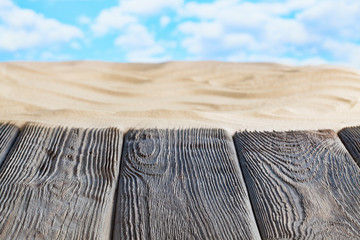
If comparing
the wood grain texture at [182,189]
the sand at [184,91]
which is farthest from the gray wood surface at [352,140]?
the wood grain texture at [182,189]

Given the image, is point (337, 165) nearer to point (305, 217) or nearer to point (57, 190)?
point (305, 217)

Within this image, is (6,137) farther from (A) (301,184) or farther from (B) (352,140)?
(B) (352,140)

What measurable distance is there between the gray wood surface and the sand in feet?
0.62

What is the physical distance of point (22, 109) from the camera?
2.02 m

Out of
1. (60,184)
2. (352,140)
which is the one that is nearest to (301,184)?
(352,140)

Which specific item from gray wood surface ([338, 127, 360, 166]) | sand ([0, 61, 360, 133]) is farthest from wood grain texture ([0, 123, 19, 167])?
gray wood surface ([338, 127, 360, 166])

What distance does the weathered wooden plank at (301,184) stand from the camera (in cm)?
99

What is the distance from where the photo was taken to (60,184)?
1.12 meters

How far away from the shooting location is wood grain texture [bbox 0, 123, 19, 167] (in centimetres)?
129

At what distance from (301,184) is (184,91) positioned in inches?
58.3

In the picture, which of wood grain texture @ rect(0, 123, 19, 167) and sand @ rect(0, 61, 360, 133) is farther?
sand @ rect(0, 61, 360, 133)

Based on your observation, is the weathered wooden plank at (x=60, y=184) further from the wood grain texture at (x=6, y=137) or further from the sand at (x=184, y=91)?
the sand at (x=184, y=91)

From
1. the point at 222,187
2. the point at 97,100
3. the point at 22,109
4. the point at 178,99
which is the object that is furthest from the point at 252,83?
the point at 222,187

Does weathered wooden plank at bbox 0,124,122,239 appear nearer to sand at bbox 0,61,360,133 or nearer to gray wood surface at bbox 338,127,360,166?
sand at bbox 0,61,360,133
